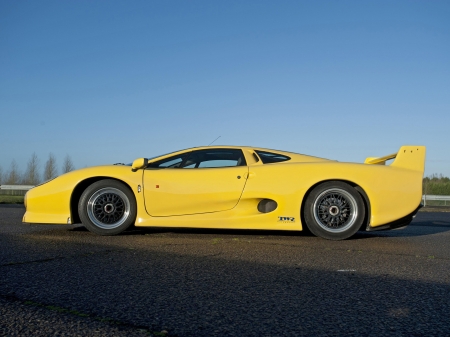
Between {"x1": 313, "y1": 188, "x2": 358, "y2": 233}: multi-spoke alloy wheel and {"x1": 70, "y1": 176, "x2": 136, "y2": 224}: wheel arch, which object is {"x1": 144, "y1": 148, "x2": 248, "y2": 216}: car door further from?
{"x1": 313, "y1": 188, "x2": 358, "y2": 233}: multi-spoke alloy wheel

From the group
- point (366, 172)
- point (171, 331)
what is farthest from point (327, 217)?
point (171, 331)

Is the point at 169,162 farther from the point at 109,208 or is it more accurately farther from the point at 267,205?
the point at 267,205

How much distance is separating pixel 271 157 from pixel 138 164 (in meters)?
1.64

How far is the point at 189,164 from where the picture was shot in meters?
5.65

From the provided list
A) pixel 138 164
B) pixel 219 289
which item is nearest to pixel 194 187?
pixel 138 164

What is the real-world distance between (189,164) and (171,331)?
3.91 metres

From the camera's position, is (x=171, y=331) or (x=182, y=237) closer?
(x=171, y=331)

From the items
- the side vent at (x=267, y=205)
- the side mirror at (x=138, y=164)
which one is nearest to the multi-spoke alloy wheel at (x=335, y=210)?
the side vent at (x=267, y=205)

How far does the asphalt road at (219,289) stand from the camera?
6.24ft

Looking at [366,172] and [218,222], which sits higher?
[366,172]

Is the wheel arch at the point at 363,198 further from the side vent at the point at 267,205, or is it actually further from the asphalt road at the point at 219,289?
the asphalt road at the point at 219,289

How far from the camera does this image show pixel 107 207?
17.8 ft

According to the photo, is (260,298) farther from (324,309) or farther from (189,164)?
(189,164)

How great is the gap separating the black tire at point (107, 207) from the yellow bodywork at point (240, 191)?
0.10m
